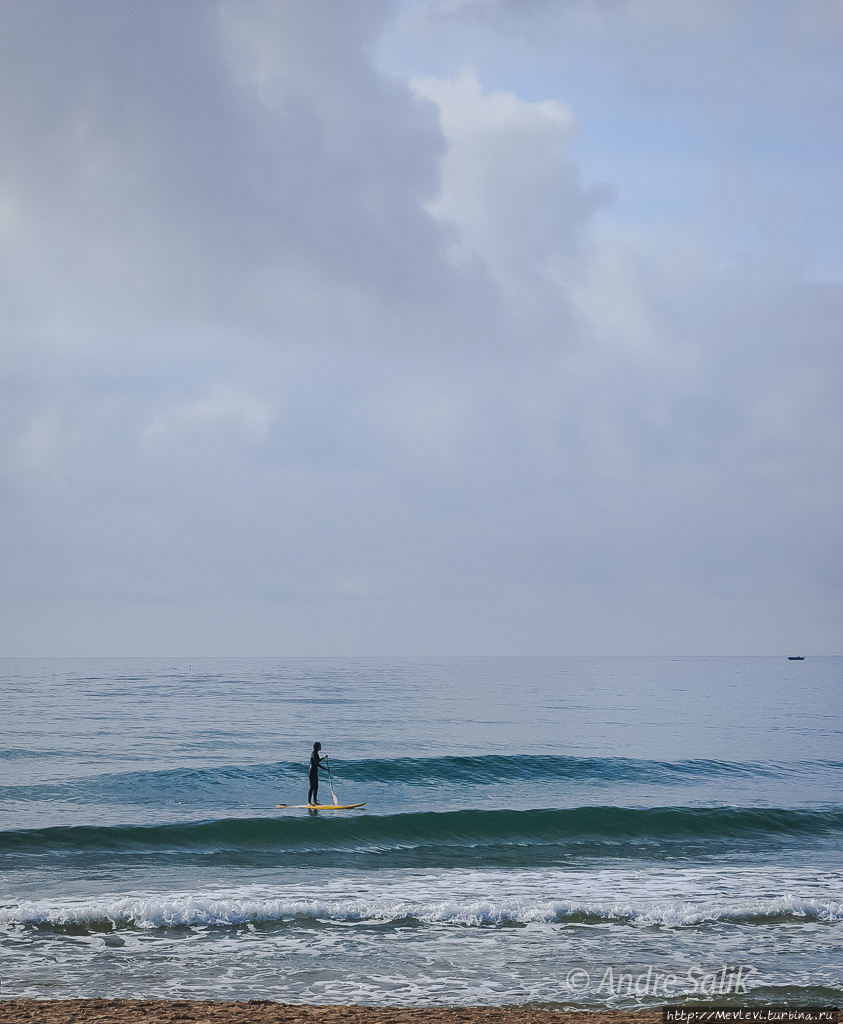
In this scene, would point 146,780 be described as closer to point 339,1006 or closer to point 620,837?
point 620,837

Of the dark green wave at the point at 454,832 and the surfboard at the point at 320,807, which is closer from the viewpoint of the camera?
the dark green wave at the point at 454,832

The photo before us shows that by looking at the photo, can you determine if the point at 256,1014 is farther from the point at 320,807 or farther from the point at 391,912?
the point at 320,807

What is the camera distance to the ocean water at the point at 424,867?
981 centimetres

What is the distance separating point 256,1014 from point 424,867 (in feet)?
28.4

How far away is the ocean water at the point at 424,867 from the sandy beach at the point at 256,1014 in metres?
0.60

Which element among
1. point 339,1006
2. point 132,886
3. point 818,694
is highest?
point 339,1006

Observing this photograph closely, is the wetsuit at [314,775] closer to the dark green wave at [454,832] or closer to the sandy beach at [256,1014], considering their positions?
the dark green wave at [454,832]

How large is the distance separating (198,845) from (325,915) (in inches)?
303

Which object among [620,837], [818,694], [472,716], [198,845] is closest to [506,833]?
[620,837]

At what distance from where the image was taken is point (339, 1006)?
8.45 meters

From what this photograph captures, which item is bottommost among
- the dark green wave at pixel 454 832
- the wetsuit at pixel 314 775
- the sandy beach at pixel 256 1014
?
the dark green wave at pixel 454 832

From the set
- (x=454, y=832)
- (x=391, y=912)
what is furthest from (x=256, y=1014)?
(x=454, y=832)

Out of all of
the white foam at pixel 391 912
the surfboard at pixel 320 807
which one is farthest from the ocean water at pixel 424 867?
the surfboard at pixel 320 807

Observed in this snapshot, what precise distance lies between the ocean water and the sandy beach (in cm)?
60
